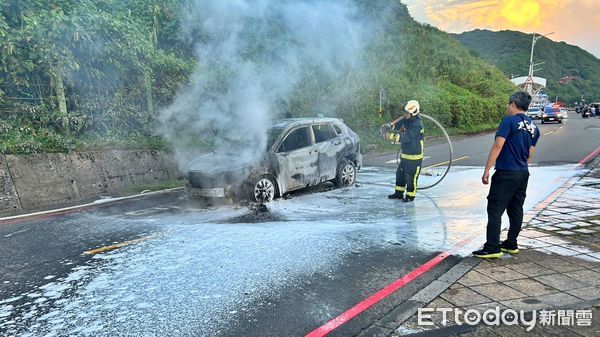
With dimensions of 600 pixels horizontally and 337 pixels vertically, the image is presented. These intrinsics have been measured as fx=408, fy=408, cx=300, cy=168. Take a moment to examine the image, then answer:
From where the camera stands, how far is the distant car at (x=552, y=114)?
1413 inches

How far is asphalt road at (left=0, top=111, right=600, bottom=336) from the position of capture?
3365mm

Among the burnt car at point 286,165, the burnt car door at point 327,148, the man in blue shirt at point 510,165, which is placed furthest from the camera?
the burnt car door at point 327,148

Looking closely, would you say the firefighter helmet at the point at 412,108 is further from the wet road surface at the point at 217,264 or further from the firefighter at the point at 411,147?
the wet road surface at the point at 217,264

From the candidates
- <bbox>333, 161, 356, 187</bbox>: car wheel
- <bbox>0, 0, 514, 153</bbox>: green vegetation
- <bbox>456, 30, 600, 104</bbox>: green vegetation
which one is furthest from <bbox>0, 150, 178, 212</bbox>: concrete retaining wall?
<bbox>456, 30, 600, 104</bbox>: green vegetation

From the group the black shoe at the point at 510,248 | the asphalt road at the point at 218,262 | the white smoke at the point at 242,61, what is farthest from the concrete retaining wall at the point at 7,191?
the black shoe at the point at 510,248

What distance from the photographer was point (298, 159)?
8.09 m

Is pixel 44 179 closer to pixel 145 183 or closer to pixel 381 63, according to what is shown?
pixel 145 183

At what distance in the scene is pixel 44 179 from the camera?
8.52 meters

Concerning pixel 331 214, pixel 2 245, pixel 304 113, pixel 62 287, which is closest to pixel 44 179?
pixel 2 245

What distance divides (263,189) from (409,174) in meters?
2.77

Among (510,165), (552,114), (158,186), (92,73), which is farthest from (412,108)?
(552,114)

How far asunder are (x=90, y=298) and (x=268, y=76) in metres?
8.31

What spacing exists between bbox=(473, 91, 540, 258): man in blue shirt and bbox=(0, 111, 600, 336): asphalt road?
51 centimetres

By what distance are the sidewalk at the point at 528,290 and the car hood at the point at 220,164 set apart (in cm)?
418
